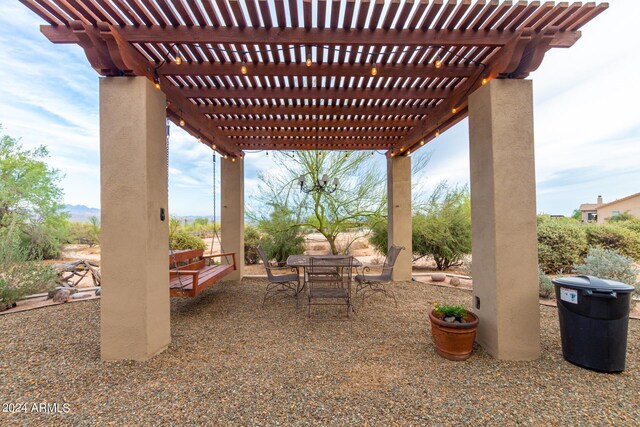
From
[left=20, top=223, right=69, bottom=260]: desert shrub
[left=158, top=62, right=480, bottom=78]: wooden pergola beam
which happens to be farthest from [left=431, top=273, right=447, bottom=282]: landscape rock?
[left=20, top=223, right=69, bottom=260]: desert shrub

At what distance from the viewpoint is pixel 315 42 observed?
2496 millimetres

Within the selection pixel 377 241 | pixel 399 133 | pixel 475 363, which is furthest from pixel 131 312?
pixel 377 241

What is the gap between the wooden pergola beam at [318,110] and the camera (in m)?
4.09

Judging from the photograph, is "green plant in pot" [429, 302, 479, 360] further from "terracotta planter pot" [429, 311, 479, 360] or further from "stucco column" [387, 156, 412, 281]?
"stucco column" [387, 156, 412, 281]

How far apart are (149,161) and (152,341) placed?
1846 mm

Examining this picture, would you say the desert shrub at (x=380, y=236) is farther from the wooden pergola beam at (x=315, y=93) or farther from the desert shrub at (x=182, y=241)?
the desert shrub at (x=182, y=241)

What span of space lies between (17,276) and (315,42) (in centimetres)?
640

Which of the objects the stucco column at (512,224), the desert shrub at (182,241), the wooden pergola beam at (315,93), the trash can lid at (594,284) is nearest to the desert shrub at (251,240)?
the desert shrub at (182,241)

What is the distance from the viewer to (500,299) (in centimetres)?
255

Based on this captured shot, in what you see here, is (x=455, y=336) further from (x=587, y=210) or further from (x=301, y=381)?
(x=587, y=210)

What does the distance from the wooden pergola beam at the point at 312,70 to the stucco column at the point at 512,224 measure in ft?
2.00

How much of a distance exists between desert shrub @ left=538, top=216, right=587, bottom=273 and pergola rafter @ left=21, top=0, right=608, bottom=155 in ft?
16.8

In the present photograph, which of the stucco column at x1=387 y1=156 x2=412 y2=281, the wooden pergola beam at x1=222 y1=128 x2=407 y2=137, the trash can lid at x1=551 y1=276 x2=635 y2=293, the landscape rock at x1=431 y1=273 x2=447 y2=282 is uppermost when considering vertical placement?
the wooden pergola beam at x1=222 y1=128 x2=407 y2=137

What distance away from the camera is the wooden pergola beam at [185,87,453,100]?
140 inches
